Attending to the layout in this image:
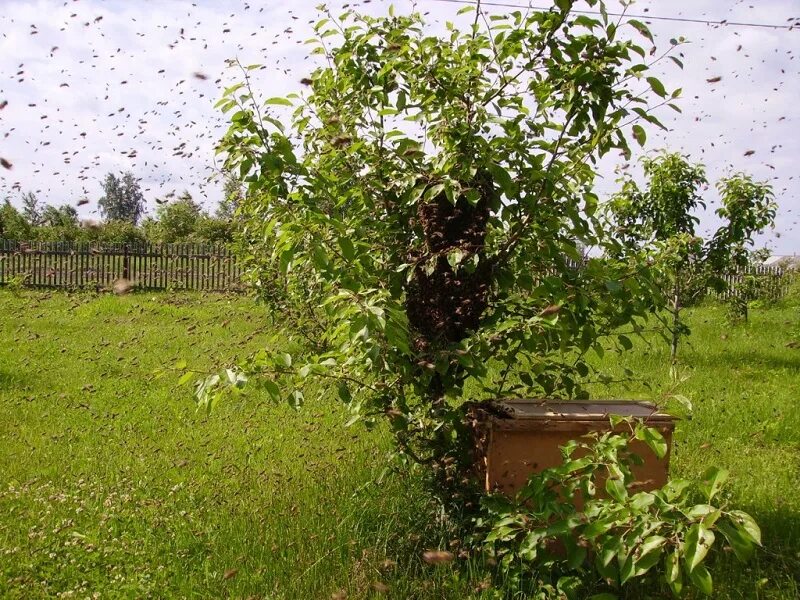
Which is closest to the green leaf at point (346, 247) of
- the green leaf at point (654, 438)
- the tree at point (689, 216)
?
the green leaf at point (654, 438)

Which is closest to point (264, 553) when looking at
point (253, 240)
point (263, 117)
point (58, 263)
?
point (263, 117)

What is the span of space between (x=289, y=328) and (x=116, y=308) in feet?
29.8

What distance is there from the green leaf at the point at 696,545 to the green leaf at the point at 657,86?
1939 mm

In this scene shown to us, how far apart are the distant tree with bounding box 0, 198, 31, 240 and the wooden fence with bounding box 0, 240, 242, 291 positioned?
10226 mm

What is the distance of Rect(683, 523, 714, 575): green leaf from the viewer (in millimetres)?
2127

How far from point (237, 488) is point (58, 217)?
120 feet

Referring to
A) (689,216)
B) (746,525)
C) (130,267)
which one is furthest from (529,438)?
(130,267)

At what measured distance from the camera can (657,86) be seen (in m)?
3.25

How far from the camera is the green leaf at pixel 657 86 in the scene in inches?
128

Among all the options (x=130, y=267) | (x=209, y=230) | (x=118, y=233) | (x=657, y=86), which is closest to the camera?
(x=657, y=86)

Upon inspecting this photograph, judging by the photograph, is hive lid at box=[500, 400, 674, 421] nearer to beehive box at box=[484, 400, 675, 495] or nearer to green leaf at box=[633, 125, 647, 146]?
beehive box at box=[484, 400, 675, 495]

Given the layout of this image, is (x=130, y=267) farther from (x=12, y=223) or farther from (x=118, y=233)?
(x=12, y=223)

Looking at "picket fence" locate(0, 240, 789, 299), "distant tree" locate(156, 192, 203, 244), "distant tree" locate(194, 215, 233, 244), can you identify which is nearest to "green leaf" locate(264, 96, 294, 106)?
"picket fence" locate(0, 240, 789, 299)

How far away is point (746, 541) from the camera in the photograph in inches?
85.0
